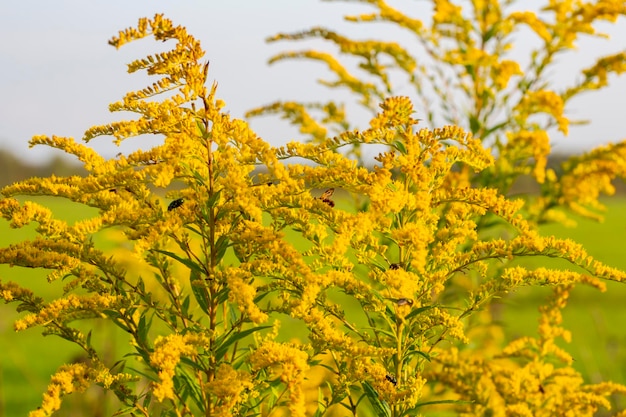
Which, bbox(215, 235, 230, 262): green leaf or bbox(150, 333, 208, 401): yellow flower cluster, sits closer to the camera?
bbox(150, 333, 208, 401): yellow flower cluster

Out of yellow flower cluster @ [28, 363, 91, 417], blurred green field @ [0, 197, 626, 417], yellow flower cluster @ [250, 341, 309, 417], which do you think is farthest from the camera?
blurred green field @ [0, 197, 626, 417]

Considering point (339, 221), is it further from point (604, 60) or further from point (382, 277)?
point (604, 60)

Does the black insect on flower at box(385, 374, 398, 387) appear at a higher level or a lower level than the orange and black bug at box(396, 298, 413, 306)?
lower

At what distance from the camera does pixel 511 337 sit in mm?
7203

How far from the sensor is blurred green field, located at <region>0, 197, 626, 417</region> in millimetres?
6021

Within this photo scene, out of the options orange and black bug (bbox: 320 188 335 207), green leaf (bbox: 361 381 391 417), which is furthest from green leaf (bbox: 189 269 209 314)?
green leaf (bbox: 361 381 391 417)

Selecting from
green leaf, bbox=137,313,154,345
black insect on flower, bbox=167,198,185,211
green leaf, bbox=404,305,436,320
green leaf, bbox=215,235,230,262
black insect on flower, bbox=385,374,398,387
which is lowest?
black insect on flower, bbox=385,374,398,387

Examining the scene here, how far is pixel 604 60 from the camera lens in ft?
17.4

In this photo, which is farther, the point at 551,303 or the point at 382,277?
the point at 551,303

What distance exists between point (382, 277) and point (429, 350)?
0.50 metres

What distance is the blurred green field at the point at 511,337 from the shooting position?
6021 millimetres

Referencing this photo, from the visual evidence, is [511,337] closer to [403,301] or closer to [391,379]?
[391,379]

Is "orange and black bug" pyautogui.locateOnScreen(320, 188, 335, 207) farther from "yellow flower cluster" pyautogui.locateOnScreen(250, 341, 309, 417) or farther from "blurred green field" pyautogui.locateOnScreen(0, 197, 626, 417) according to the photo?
"blurred green field" pyautogui.locateOnScreen(0, 197, 626, 417)

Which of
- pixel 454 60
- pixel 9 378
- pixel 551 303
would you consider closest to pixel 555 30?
pixel 454 60
